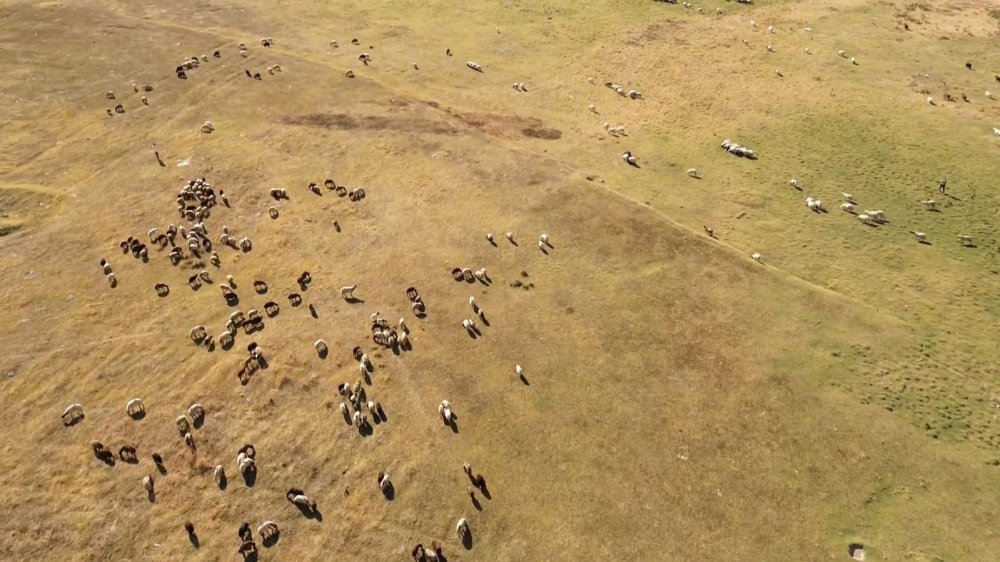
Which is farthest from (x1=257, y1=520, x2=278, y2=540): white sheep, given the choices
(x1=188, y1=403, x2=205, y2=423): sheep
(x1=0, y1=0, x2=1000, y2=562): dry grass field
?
(x1=188, y1=403, x2=205, y2=423): sheep

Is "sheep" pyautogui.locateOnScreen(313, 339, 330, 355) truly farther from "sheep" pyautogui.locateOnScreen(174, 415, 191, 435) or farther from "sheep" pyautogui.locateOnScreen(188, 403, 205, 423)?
"sheep" pyautogui.locateOnScreen(174, 415, 191, 435)

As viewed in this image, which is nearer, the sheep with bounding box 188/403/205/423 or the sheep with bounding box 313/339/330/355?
the sheep with bounding box 188/403/205/423

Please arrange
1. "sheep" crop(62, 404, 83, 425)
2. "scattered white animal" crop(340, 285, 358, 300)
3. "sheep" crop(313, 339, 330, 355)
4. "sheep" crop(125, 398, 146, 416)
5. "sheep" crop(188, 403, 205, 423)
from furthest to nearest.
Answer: "scattered white animal" crop(340, 285, 358, 300)
"sheep" crop(313, 339, 330, 355)
"sheep" crop(125, 398, 146, 416)
"sheep" crop(62, 404, 83, 425)
"sheep" crop(188, 403, 205, 423)

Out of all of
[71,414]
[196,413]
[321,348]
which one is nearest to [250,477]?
[196,413]

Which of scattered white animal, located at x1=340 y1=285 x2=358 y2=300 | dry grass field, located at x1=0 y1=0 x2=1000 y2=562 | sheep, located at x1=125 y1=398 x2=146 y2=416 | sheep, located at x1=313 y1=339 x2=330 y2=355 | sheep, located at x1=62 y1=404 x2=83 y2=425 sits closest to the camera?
dry grass field, located at x1=0 y1=0 x2=1000 y2=562

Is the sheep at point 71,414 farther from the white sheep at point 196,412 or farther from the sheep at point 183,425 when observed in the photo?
the white sheep at point 196,412
